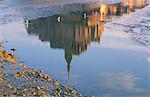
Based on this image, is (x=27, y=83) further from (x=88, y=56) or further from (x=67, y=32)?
(x=67, y=32)

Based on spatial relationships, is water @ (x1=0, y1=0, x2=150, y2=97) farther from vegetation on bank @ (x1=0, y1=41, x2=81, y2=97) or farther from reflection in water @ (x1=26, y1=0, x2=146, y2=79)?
vegetation on bank @ (x1=0, y1=41, x2=81, y2=97)

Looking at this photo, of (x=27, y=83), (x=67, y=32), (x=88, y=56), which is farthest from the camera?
(x=67, y=32)

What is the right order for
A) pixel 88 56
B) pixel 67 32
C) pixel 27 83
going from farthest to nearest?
1. pixel 67 32
2. pixel 88 56
3. pixel 27 83

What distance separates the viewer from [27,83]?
19.4 m

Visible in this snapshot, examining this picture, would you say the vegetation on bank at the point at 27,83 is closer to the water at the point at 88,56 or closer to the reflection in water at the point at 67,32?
the water at the point at 88,56

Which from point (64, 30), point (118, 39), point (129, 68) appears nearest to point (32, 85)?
point (129, 68)

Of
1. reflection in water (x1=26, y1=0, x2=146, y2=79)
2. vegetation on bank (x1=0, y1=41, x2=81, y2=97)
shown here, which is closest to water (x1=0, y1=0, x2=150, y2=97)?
reflection in water (x1=26, y1=0, x2=146, y2=79)

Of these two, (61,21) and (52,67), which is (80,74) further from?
(61,21)

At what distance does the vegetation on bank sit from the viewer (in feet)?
59.0

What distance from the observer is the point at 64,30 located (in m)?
43.3

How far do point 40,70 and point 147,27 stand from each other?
23.7 meters

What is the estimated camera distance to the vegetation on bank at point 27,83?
18.0 m

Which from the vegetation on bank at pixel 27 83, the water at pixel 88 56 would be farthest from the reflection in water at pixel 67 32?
the vegetation on bank at pixel 27 83

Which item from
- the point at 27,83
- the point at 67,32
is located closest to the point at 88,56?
the point at 27,83
